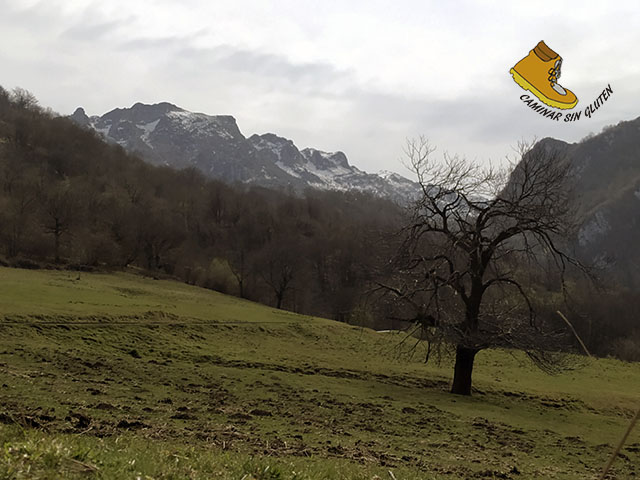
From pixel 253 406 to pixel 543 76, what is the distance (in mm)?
16225

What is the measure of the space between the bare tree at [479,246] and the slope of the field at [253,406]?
143 inches

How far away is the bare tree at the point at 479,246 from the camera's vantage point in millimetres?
27297

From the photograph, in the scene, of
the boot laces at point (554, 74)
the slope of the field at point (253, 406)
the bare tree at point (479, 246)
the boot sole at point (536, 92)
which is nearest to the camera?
the boot sole at point (536, 92)

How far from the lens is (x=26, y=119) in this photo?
159 metres

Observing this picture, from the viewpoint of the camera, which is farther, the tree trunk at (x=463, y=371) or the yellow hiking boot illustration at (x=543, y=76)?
the tree trunk at (x=463, y=371)

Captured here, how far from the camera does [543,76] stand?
7242 mm

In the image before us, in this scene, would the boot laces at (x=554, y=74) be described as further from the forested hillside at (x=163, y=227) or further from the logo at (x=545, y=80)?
the forested hillside at (x=163, y=227)

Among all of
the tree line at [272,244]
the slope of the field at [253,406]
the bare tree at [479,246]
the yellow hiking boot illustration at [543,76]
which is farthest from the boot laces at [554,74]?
the bare tree at [479,246]

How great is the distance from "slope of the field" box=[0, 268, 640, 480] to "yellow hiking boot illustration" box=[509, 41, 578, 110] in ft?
19.7

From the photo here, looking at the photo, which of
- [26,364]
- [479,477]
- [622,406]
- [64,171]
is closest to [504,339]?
[622,406]

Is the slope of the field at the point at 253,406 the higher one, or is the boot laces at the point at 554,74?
the boot laces at the point at 554,74

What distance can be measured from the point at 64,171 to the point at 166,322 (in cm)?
12233

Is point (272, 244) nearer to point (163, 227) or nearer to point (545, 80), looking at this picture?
point (163, 227)

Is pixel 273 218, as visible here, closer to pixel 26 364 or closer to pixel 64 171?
pixel 64 171
